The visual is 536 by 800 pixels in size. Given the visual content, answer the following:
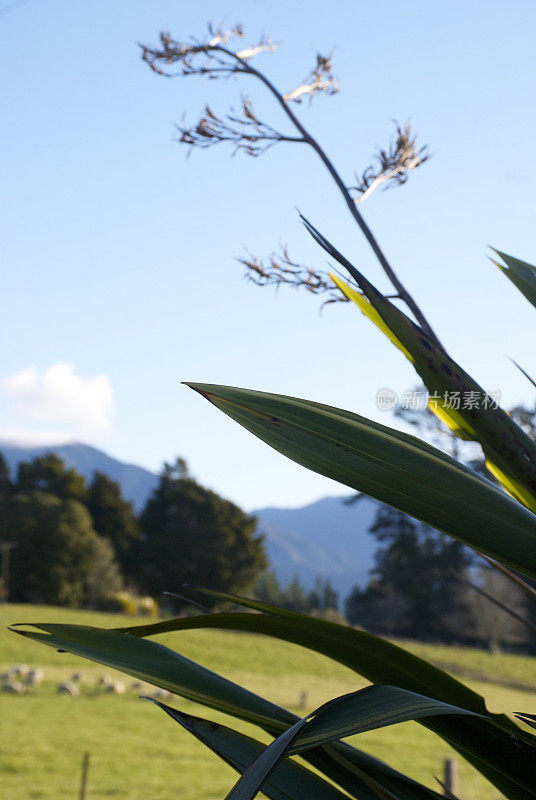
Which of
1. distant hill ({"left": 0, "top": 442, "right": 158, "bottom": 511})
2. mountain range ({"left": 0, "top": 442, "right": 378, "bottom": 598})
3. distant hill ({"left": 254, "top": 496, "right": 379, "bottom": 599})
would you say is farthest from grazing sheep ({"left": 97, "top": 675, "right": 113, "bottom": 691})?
distant hill ({"left": 0, "top": 442, "right": 158, "bottom": 511})

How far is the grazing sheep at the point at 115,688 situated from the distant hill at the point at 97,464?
16747 centimetres

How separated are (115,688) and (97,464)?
176 meters

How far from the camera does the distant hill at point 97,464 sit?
181875 mm

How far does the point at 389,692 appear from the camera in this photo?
46cm

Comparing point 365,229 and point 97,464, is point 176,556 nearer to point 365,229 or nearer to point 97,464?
point 365,229

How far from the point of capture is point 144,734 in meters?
10.7

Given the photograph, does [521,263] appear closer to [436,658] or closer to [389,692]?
[389,692]

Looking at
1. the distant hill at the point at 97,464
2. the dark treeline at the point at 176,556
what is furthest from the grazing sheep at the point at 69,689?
the distant hill at the point at 97,464

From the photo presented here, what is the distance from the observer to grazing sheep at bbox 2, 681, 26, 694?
40.8 feet

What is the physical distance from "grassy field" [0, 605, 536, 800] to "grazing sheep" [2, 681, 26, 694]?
18 centimetres

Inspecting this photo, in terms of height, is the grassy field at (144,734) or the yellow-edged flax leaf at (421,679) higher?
the yellow-edged flax leaf at (421,679)

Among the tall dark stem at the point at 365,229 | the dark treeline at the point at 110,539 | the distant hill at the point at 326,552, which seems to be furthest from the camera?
the distant hill at the point at 326,552

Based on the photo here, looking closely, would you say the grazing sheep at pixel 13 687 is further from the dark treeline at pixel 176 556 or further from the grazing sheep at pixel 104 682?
the dark treeline at pixel 176 556

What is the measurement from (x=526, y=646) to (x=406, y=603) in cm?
479
